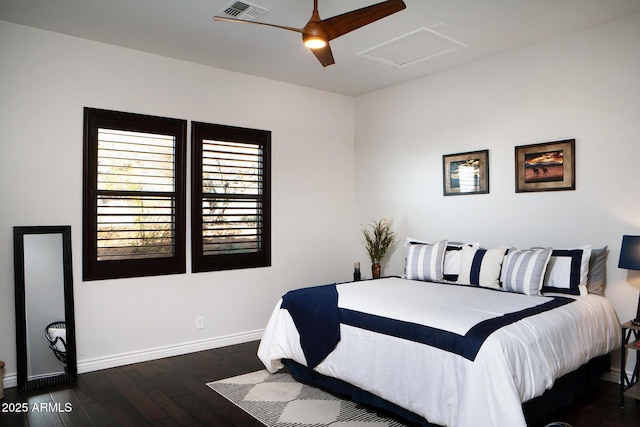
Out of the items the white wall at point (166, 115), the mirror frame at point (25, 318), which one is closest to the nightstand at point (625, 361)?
the white wall at point (166, 115)

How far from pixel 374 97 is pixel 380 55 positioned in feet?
4.41

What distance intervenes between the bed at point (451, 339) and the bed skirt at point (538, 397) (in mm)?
29

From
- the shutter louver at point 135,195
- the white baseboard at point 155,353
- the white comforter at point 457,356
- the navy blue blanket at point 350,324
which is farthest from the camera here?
the shutter louver at point 135,195

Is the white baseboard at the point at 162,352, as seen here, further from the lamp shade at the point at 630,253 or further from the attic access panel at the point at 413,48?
the lamp shade at the point at 630,253

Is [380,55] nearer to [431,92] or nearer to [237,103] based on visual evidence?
[431,92]

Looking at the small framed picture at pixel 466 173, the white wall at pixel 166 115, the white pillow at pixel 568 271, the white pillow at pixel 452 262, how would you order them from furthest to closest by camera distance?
the small framed picture at pixel 466 173
the white pillow at pixel 452 262
the white wall at pixel 166 115
the white pillow at pixel 568 271

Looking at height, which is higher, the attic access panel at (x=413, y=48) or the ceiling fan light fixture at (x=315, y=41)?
the attic access panel at (x=413, y=48)

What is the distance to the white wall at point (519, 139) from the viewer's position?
3729 mm

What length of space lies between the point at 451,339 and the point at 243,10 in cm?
272

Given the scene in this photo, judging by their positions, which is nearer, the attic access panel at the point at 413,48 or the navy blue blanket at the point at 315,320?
the navy blue blanket at the point at 315,320

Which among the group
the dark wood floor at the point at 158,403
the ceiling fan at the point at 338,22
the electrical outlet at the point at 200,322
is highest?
the ceiling fan at the point at 338,22

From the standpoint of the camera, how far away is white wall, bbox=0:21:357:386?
375 cm

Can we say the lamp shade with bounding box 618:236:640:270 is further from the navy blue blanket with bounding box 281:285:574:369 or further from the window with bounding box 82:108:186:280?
the window with bounding box 82:108:186:280

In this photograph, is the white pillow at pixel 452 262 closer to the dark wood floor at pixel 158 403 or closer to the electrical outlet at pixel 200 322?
the dark wood floor at pixel 158 403
